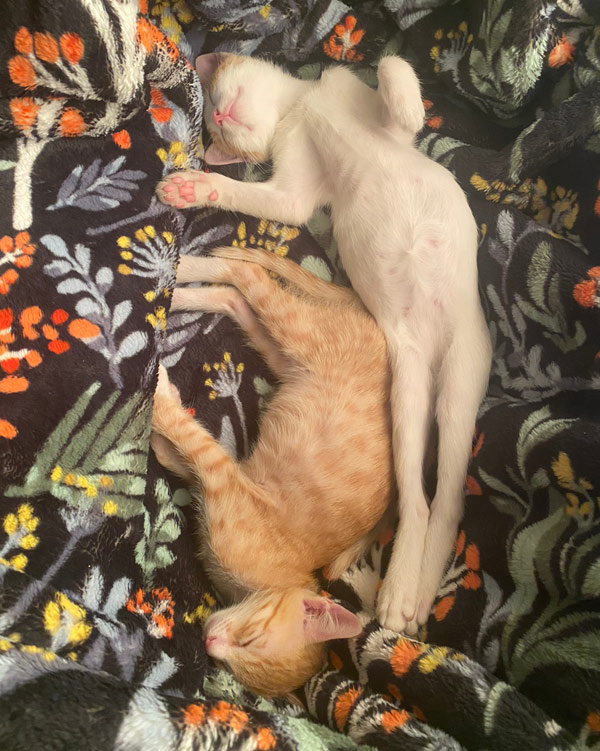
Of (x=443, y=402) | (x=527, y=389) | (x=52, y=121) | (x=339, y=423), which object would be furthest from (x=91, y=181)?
(x=527, y=389)

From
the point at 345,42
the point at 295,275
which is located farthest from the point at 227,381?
the point at 345,42

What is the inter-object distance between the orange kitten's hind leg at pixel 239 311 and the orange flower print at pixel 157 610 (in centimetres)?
50

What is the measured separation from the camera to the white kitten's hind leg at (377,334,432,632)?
1021 millimetres

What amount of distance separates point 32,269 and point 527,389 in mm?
919

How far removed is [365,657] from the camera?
3.23 feet

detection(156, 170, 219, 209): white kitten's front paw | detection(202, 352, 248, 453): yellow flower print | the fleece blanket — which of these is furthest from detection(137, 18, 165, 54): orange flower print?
detection(202, 352, 248, 453): yellow flower print

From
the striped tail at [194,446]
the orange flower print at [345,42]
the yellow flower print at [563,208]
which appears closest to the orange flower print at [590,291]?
the yellow flower print at [563,208]

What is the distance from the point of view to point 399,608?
3.33 feet

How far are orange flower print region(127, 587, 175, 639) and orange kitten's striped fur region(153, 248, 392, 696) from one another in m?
0.10

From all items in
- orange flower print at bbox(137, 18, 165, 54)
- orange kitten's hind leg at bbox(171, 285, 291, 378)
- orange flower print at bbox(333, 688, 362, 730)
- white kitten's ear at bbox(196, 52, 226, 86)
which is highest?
white kitten's ear at bbox(196, 52, 226, 86)

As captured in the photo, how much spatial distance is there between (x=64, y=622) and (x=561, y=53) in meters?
1.36

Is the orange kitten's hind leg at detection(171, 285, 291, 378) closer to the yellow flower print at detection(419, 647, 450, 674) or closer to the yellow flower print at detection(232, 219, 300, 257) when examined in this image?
the yellow flower print at detection(232, 219, 300, 257)

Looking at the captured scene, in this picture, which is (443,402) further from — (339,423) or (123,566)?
(123,566)

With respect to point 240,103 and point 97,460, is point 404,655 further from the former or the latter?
point 240,103
